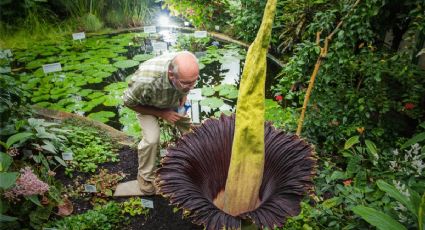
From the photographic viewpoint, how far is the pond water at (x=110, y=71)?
396cm

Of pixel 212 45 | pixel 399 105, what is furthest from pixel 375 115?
pixel 212 45

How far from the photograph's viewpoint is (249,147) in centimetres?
115

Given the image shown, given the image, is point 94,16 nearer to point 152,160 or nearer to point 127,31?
point 127,31

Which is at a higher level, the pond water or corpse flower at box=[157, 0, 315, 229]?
corpse flower at box=[157, 0, 315, 229]

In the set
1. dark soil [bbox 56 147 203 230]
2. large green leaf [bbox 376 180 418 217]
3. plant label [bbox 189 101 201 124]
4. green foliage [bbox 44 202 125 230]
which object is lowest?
dark soil [bbox 56 147 203 230]

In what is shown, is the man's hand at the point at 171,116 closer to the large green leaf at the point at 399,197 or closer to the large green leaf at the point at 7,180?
the large green leaf at the point at 7,180

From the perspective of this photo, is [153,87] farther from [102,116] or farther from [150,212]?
[102,116]

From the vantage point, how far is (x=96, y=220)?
2.13 meters

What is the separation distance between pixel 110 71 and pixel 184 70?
123 inches

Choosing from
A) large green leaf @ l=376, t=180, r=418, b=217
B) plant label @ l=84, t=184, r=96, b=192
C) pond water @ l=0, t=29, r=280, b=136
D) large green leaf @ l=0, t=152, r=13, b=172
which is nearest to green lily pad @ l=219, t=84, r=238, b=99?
pond water @ l=0, t=29, r=280, b=136

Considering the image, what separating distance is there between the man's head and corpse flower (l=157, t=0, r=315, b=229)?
1.98ft

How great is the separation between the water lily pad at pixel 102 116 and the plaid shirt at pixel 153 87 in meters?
1.50

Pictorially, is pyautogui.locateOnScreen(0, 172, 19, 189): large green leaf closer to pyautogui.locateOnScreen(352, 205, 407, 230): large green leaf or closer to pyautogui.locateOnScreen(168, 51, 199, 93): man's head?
pyautogui.locateOnScreen(168, 51, 199, 93): man's head

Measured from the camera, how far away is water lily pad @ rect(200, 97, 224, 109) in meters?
3.95
